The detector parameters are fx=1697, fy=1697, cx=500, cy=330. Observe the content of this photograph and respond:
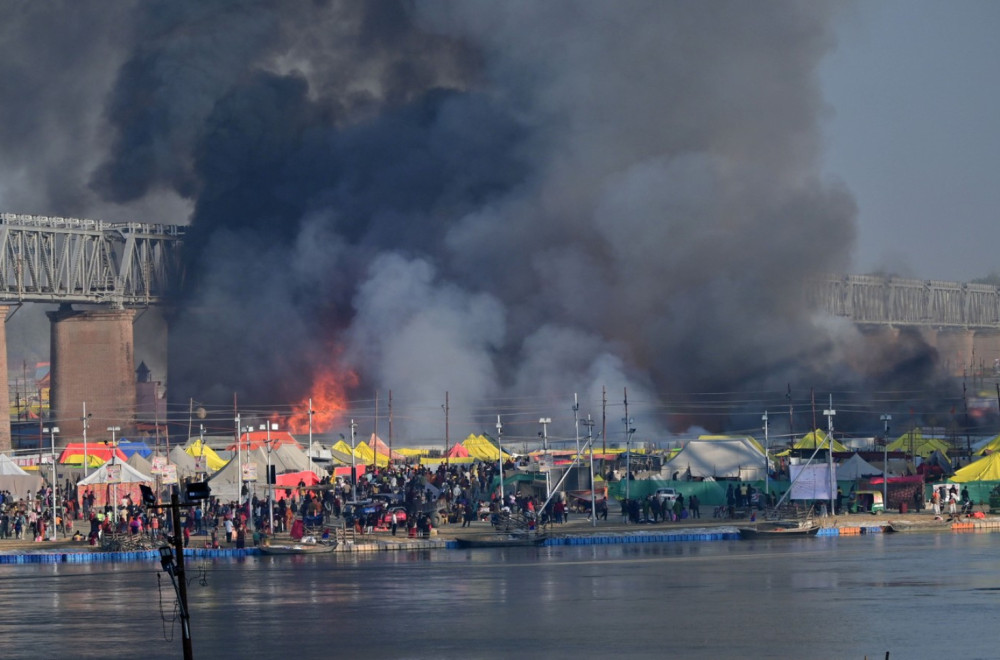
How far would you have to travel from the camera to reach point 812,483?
79750 millimetres

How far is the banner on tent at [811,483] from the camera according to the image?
79.4m

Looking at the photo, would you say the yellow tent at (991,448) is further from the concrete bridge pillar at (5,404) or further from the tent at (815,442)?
the concrete bridge pillar at (5,404)

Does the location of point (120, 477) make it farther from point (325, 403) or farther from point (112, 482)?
point (325, 403)

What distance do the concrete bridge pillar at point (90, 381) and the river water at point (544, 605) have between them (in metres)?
74.0

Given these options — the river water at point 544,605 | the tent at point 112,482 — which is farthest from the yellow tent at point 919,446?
the tent at point 112,482

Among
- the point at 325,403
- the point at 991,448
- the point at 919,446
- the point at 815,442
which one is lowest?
the point at 991,448

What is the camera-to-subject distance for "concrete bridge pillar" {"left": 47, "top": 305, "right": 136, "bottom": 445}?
5527 inches

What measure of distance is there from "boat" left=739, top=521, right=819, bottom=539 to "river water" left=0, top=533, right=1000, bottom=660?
17.7ft

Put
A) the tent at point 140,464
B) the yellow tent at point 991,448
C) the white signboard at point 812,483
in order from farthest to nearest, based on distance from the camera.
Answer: the yellow tent at point 991,448
the tent at point 140,464
the white signboard at point 812,483

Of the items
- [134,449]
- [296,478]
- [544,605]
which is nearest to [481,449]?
[296,478]

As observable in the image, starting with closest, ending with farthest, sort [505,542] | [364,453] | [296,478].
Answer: [505,542], [296,478], [364,453]

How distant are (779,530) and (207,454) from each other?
1381 inches

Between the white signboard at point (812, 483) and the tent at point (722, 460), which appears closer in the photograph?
the white signboard at point (812, 483)

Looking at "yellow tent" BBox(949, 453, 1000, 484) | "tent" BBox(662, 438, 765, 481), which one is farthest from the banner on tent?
"tent" BBox(662, 438, 765, 481)
